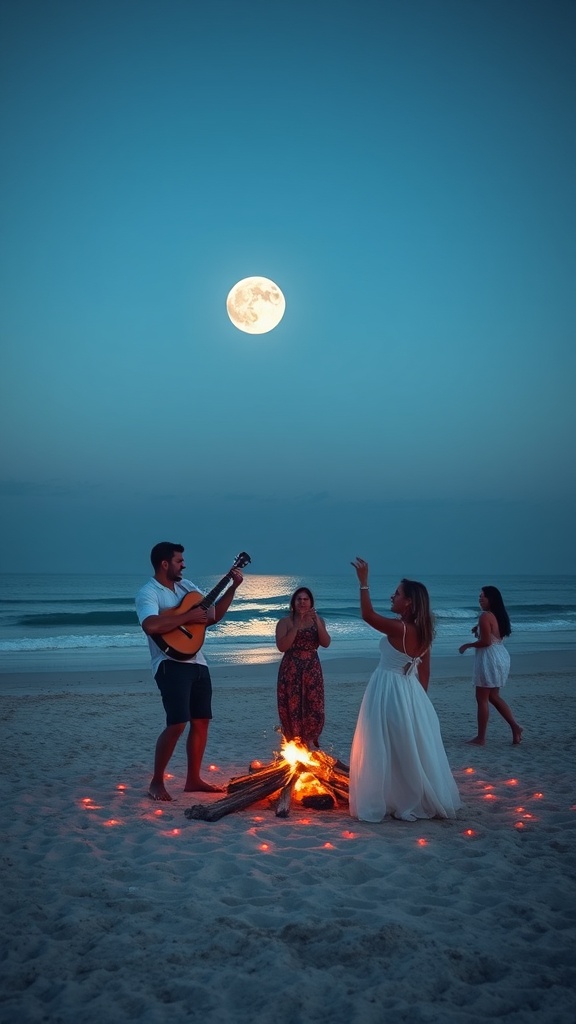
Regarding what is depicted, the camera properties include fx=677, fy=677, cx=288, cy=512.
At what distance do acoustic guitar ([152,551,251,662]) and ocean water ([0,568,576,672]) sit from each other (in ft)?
32.9

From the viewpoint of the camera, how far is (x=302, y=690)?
6426 millimetres

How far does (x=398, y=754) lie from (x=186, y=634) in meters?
1.96

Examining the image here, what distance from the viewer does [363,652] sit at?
2005cm

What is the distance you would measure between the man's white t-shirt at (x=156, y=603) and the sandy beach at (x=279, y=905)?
1.23 meters

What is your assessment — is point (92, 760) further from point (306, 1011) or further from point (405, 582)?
point (306, 1011)

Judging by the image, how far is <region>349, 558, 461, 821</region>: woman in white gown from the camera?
524cm

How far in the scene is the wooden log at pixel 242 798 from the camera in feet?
17.7

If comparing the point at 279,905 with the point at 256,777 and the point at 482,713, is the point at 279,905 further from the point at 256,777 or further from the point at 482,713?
the point at 482,713

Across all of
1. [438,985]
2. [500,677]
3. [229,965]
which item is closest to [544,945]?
[438,985]

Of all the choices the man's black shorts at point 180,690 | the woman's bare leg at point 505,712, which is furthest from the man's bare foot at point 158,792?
the woman's bare leg at point 505,712

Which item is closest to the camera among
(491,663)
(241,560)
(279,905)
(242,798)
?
(279,905)

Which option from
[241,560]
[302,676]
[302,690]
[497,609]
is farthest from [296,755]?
[497,609]

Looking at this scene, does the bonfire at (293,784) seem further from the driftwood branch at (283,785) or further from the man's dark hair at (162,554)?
the man's dark hair at (162,554)

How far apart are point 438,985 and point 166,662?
3.25 m
